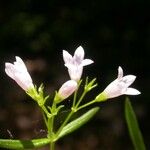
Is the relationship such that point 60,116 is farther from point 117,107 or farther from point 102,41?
point 102,41

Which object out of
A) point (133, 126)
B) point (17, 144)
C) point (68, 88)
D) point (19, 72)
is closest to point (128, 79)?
point (133, 126)

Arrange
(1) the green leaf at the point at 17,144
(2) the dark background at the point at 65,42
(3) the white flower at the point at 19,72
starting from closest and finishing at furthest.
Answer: (1) the green leaf at the point at 17,144, (3) the white flower at the point at 19,72, (2) the dark background at the point at 65,42

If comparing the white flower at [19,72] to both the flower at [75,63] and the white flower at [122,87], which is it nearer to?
the flower at [75,63]

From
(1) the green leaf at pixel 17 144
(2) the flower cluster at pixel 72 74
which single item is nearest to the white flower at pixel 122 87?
(2) the flower cluster at pixel 72 74

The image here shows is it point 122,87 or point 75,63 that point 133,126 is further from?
point 75,63

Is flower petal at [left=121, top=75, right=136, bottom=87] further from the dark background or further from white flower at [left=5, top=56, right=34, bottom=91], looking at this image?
the dark background

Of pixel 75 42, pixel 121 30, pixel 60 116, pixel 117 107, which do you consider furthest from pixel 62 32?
pixel 60 116
